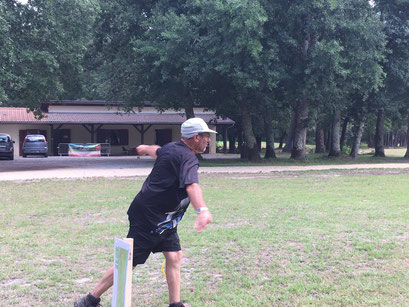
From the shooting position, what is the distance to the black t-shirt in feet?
12.9

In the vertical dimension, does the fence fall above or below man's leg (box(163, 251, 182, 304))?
above

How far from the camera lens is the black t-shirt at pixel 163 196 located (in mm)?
3938

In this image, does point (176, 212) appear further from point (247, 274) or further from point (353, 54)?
point (353, 54)

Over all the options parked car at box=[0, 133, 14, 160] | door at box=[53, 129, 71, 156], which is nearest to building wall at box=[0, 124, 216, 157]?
door at box=[53, 129, 71, 156]

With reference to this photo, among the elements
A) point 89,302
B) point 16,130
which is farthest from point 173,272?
point 16,130

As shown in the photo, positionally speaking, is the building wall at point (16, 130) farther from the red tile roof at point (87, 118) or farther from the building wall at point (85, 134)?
the red tile roof at point (87, 118)

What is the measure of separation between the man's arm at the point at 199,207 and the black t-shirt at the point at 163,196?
0.31 m

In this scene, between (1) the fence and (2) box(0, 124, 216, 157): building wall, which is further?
(2) box(0, 124, 216, 157): building wall

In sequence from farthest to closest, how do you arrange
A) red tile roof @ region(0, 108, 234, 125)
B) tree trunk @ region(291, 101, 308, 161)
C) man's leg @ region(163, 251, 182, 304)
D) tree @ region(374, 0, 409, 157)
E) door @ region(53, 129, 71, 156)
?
door @ region(53, 129, 71, 156) < red tile roof @ region(0, 108, 234, 125) < tree @ region(374, 0, 409, 157) < tree trunk @ region(291, 101, 308, 161) < man's leg @ region(163, 251, 182, 304)

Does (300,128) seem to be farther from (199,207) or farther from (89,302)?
(199,207)

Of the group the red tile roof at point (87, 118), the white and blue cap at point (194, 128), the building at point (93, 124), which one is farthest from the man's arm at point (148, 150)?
the building at point (93, 124)

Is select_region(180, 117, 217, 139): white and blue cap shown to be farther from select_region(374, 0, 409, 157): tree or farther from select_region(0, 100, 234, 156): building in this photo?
select_region(0, 100, 234, 156): building

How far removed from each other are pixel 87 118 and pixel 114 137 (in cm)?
427

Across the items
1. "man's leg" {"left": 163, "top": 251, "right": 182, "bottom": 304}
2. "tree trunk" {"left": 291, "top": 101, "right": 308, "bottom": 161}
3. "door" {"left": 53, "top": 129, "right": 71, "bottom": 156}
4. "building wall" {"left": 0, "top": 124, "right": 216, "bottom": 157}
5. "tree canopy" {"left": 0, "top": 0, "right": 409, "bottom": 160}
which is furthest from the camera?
"door" {"left": 53, "top": 129, "right": 71, "bottom": 156}
